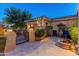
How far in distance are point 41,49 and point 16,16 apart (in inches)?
22.6

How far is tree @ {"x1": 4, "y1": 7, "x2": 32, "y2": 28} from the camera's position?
1.70 meters

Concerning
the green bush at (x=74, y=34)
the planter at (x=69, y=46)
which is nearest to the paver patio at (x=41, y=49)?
the planter at (x=69, y=46)

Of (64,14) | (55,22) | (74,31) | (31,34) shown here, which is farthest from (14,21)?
(74,31)

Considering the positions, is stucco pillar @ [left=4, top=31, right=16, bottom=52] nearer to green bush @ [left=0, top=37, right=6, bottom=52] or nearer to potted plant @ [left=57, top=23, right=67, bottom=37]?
green bush @ [left=0, top=37, right=6, bottom=52]

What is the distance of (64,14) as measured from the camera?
1713mm

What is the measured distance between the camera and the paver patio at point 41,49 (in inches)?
66.8

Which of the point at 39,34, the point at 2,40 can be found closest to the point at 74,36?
the point at 39,34

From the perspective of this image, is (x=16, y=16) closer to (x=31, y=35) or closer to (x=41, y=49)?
→ (x=31, y=35)

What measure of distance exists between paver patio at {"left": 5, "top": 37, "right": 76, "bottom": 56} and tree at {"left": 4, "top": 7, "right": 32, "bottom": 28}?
297 mm

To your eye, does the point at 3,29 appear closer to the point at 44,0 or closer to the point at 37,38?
the point at 37,38

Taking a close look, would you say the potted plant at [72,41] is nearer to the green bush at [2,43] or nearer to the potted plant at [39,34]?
the potted plant at [39,34]

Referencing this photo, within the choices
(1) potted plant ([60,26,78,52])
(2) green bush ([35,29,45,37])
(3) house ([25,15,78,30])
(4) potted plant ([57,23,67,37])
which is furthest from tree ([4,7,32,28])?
(1) potted plant ([60,26,78,52])

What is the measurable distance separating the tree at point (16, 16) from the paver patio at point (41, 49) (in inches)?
11.7

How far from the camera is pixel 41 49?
5.67 feet
